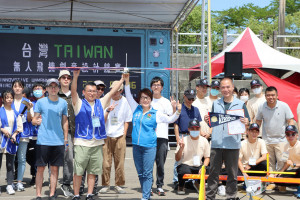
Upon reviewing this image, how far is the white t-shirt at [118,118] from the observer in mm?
7828

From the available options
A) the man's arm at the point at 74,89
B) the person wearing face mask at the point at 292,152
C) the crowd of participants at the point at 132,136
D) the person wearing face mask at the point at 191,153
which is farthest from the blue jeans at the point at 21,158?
the person wearing face mask at the point at 292,152

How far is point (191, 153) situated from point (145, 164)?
132 cm

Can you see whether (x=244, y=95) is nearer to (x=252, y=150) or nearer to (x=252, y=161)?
(x=252, y=150)

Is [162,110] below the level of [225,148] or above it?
above

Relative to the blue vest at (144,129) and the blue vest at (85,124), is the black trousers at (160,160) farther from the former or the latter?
the blue vest at (85,124)

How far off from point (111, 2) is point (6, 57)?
12.4ft

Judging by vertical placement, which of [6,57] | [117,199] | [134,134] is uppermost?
[6,57]

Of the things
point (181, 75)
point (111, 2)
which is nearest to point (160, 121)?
point (111, 2)

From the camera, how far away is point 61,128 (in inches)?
273

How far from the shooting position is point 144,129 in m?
→ 7.00

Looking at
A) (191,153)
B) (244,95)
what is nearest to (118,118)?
(191,153)

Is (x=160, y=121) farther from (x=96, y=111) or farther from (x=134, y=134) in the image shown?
(x=96, y=111)

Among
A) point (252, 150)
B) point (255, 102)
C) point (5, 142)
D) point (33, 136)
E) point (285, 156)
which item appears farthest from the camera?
point (255, 102)

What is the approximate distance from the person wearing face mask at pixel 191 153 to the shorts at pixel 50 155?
1.95m
